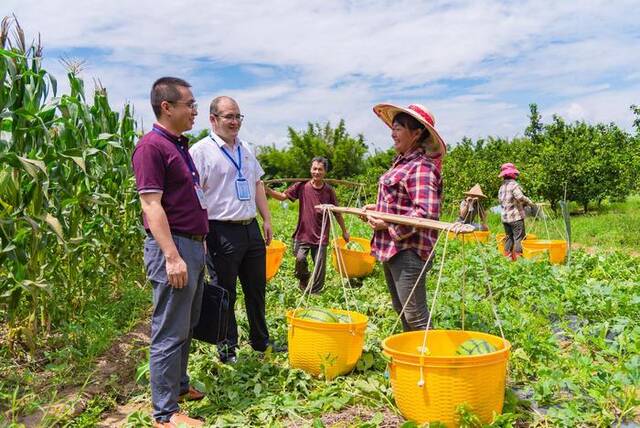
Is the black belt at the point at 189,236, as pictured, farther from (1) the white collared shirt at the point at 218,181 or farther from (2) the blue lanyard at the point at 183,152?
(1) the white collared shirt at the point at 218,181

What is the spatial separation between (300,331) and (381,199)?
97 centimetres

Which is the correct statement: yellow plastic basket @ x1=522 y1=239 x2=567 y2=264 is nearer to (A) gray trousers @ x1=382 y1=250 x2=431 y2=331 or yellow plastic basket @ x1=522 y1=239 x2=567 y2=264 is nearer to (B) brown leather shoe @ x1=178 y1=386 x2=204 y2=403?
(A) gray trousers @ x1=382 y1=250 x2=431 y2=331

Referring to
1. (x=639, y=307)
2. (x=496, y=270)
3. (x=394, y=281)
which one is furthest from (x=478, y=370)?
(x=496, y=270)

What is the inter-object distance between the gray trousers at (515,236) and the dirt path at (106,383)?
5990 mm

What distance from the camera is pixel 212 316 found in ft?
11.9

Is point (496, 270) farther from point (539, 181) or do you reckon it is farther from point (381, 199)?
point (539, 181)

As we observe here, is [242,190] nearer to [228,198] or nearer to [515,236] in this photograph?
[228,198]

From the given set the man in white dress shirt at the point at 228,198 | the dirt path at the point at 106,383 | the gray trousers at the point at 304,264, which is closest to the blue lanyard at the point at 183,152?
the man in white dress shirt at the point at 228,198

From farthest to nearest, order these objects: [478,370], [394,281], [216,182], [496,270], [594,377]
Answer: [496,270], [216,182], [394,281], [594,377], [478,370]

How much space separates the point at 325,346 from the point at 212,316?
707 mm

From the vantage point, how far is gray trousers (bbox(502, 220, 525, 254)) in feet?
29.8

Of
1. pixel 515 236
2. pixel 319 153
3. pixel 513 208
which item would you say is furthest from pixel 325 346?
pixel 319 153

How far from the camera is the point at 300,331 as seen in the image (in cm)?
377

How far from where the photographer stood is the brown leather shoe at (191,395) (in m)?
3.50
